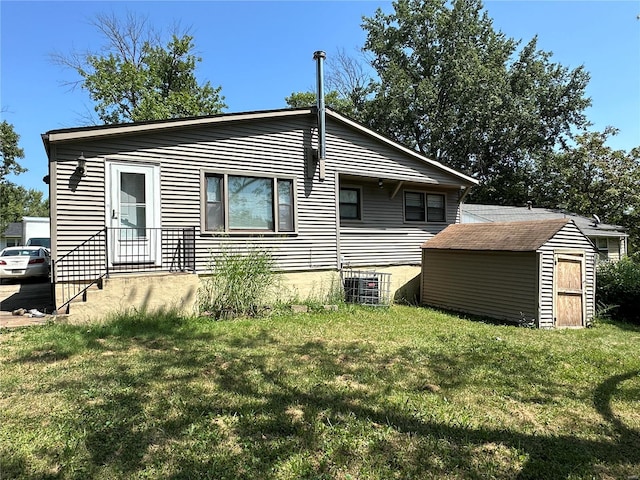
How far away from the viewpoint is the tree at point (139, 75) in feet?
73.7

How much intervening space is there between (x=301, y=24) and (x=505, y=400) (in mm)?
10136

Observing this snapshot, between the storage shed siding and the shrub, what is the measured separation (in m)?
2.93

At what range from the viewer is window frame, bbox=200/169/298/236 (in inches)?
320

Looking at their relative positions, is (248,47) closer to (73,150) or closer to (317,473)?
(73,150)

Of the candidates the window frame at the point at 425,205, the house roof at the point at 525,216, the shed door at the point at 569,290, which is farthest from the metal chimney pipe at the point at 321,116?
the house roof at the point at 525,216

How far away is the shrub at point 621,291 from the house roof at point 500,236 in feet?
9.73

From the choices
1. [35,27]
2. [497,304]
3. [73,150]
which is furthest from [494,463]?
[35,27]

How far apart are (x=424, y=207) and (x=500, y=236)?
3.28 m

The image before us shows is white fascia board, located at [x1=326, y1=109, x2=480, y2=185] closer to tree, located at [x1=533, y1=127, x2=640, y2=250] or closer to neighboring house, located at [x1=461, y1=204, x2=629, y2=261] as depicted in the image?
neighboring house, located at [x1=461, y1=204, x2=629, y2=261]

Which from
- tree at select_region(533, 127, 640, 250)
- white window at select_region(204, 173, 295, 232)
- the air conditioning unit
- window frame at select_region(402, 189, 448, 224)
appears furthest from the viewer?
tree at select_region(533, 127, 640, 250)

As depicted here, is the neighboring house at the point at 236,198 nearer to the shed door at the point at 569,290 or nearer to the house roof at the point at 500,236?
Answer: the house roof at the point at 500,236

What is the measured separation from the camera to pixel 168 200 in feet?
25.4

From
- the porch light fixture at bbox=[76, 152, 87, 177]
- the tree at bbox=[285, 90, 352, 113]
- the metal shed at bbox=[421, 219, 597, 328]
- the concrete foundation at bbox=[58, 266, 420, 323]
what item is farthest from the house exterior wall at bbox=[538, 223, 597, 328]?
the tree at bbox=[285, 90, 352, 113]

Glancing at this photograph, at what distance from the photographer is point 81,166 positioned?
6871mm
